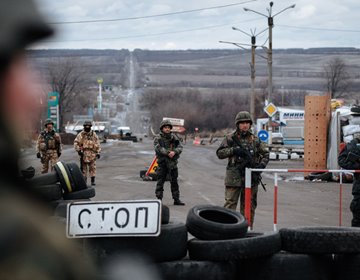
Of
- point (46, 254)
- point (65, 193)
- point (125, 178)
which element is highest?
point (46, 254)

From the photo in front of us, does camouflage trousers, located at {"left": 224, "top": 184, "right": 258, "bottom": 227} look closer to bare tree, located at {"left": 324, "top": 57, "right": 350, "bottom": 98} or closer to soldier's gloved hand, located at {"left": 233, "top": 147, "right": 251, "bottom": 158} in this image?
soldier's gloved hand, located at {"left": 233, "top": 147, "right": 251, "bottom": 158}

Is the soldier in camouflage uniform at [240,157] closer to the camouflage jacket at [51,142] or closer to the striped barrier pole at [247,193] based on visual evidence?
the striped barrier pole at [247,193]

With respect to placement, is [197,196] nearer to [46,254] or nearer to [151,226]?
[151,226]

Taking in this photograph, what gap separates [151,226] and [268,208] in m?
10.7

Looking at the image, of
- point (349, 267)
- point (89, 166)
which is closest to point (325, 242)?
point (349, 267)

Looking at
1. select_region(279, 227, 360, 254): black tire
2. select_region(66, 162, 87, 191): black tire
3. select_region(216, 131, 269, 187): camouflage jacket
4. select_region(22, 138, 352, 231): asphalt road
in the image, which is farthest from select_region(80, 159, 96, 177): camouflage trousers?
select_region(279, 227, 360, 254): black tire

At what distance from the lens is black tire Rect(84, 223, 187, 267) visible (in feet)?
20.8

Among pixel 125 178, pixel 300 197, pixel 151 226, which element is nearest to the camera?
pixel 151 226

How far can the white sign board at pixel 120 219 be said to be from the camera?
20.6ft

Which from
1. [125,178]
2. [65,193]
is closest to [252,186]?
[65,193]

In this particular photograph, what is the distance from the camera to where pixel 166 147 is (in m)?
16.2

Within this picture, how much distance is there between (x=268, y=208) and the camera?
16.7 meters

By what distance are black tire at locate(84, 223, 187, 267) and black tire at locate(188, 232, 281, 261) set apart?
0.13 meters

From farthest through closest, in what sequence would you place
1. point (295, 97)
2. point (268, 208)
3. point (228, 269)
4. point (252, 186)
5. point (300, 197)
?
point (295, 97) → point (300, 197) → point (268, 208) → point (252, 186) → point (228, 269)
